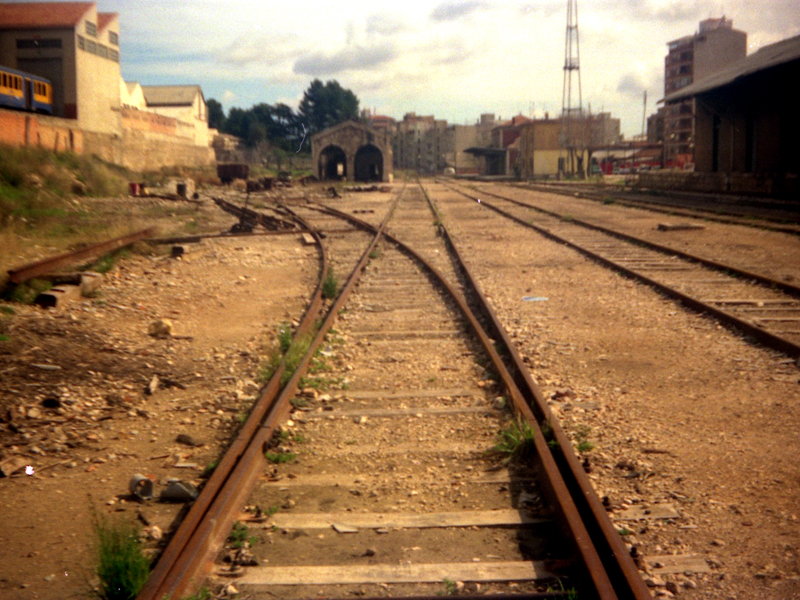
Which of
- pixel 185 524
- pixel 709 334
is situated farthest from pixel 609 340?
pixel 185 524

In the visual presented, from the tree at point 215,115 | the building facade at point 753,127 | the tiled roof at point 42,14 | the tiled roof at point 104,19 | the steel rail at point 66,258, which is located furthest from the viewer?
the tree at point 215,115

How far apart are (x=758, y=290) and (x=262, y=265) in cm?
819

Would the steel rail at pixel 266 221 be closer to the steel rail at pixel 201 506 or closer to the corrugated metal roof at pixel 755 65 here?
the steel rail at pixel 201 506

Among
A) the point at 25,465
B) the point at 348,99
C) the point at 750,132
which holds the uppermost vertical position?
the point at 348,99

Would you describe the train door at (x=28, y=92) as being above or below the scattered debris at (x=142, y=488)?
above

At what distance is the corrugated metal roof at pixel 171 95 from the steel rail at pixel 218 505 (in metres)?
71.4

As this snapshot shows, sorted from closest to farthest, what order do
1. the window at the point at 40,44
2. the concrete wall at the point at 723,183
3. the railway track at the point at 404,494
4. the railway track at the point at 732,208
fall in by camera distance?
the railway track at the point at 404,494 < the railway track at the point at 732,208 < the concrete wall at the point at 723,183 < the window at the point at 40,44

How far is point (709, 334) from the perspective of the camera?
7.83 metres

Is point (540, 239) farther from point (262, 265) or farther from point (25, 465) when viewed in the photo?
point (25, 465)

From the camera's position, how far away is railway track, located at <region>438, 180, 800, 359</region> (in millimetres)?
7998

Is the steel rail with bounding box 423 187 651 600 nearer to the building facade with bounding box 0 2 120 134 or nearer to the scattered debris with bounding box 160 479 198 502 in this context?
the scattered debris with bounding box 160 479 198 502

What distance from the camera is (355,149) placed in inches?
2483

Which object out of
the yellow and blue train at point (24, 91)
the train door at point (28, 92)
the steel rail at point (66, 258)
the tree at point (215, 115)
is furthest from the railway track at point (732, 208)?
the tree at point (215, 115)

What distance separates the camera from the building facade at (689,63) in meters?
71.0
